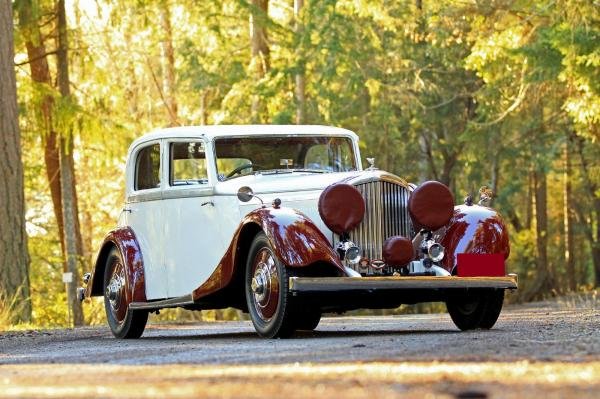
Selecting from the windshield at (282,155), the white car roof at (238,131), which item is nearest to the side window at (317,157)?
the windshield at (282,155)

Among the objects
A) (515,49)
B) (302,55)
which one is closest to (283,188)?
(515,49)

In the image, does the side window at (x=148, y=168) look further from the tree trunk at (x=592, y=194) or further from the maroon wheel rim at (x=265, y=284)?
the tree trunk at (x=592, y=194)

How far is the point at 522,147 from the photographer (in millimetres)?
34656

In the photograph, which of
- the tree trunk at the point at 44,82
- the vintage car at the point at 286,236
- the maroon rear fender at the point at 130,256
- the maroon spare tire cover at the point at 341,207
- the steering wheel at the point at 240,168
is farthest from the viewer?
the tree trunk at the point at 44,82

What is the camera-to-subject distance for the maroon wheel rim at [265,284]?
1048 centimetres

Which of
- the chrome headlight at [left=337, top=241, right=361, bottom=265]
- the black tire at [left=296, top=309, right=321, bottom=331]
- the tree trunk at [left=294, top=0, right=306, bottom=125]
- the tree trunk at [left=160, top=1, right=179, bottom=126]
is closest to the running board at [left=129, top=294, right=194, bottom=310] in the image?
the black tire at [left=296, top=309, right=321, bottom=331]

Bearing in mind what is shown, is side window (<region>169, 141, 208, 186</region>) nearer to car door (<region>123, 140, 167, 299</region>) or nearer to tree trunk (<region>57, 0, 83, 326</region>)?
car door (<region>123, 140, 167, 299</region>)

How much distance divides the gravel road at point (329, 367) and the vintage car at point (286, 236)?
0.44m

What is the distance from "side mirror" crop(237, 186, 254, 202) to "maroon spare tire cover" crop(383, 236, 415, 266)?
1.25m

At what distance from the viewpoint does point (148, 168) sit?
510 inches

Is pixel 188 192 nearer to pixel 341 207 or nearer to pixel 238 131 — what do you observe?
pixel 238 131

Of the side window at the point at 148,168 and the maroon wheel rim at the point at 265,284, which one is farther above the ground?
the side window at the point at 148,168

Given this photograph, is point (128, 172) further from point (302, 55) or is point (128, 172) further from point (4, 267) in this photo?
point (302, 55)

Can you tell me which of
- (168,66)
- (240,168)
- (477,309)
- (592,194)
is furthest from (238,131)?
(592,194)
